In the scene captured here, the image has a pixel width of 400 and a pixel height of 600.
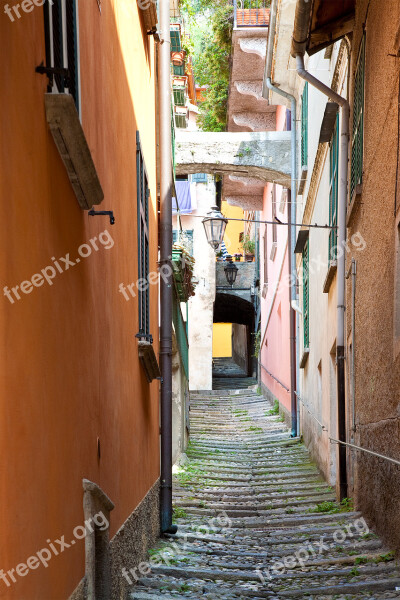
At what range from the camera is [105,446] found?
5.25 metres

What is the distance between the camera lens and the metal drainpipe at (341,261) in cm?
908

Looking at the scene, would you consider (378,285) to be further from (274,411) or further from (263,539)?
(274,411)

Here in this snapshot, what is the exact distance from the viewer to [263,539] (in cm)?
867

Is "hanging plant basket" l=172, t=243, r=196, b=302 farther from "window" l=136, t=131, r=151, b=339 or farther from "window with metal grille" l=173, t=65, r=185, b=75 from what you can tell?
"window with metal grille" l=173, t=65, r=185, b=75

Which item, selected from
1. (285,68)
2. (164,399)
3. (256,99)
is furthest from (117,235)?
(256,99)

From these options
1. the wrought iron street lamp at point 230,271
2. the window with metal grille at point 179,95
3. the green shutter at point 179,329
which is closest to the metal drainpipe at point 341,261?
the green shutter at point 179,329

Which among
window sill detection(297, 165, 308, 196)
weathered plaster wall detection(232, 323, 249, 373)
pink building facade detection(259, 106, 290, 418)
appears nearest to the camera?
window sill detection(297, 165, 308, 196)

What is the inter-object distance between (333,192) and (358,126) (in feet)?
5.91

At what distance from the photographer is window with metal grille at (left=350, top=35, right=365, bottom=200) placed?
806 cm

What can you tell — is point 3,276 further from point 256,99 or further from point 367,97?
point 256,99

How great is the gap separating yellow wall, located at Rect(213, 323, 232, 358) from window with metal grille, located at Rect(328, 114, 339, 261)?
37223 millimetres

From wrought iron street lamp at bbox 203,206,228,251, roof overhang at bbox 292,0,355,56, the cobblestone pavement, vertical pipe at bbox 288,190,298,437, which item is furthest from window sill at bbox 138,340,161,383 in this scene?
vertical pipe at bbox 288,190,298,437

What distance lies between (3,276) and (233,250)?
38543 millimetres

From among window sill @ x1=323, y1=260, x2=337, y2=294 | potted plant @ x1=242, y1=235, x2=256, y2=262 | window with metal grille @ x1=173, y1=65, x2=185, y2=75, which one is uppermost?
window with metal grille @ x1=173, y1=65, x2=185, y2=75
